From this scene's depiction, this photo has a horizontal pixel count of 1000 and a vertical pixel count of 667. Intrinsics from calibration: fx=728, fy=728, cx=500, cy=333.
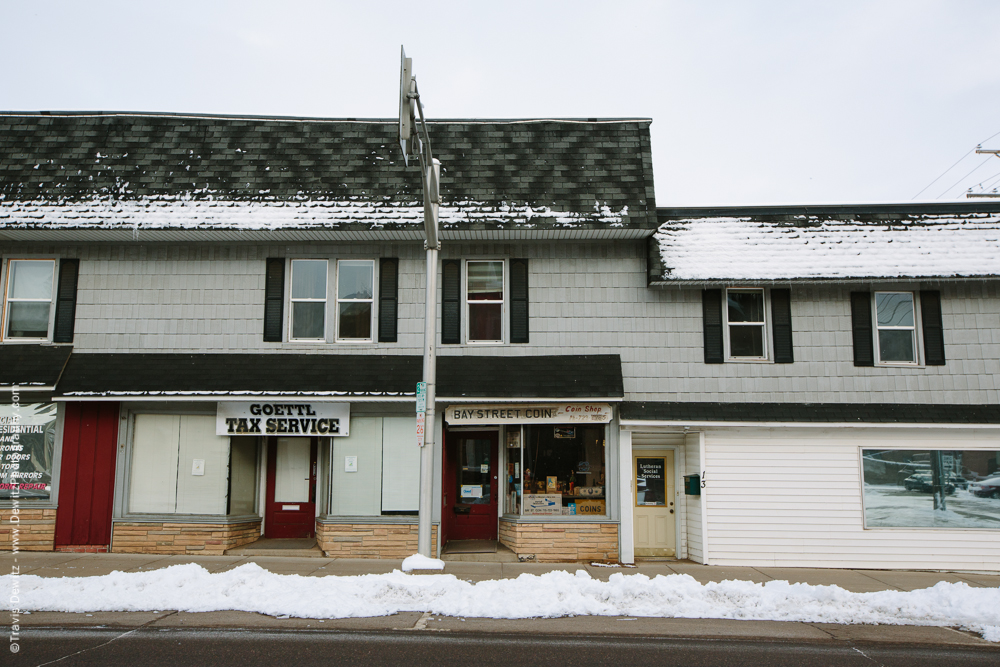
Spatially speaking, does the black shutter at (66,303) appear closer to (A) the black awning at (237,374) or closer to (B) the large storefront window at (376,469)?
(A) the black awning at (237,374)

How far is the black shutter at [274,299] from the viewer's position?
43.6 ft

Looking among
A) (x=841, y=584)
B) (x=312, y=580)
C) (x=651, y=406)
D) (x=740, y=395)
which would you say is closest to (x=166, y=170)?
(x=312, y=580)

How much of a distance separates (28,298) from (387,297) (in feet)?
21.7

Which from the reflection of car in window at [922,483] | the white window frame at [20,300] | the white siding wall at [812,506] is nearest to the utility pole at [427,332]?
the white siding wall at [812,506]

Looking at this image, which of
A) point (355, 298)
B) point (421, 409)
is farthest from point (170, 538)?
point (421, 409)

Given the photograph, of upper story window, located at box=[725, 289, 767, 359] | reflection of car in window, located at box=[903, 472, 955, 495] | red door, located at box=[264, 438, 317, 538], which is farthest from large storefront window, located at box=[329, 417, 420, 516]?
reflection of car in window, located at box=[903, 472, 955, 495]

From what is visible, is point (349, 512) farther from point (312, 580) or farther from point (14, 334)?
point (14, 334)

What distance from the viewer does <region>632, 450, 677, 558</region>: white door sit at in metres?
13.5

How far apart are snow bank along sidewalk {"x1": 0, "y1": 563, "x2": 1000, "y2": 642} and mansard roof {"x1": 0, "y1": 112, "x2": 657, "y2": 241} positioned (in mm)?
5973

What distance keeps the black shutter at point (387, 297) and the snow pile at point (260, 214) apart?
96 centimetres

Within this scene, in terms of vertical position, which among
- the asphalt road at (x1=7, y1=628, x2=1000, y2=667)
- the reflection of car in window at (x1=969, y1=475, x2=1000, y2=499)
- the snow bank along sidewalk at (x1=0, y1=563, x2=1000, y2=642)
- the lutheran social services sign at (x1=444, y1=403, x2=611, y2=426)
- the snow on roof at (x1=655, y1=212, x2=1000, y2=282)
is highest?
the snow on roof at (x1=655, y1=212, x2=1000, y2=282)

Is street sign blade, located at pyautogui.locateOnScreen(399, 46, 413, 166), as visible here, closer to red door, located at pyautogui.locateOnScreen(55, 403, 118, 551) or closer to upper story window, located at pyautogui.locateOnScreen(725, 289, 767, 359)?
upper story window, located at pyautogui.locateOnScreen(725, 289, 767, 359)

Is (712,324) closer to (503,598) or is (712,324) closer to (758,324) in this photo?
(758,324)

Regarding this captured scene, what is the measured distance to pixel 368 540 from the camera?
1268cm
